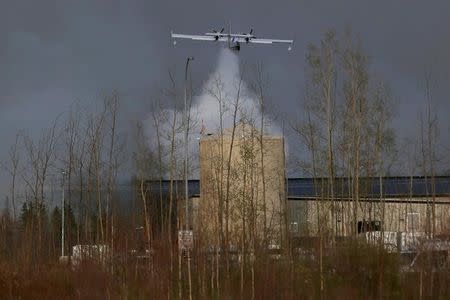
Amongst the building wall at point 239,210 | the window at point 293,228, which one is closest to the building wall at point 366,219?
the window at point 293,228

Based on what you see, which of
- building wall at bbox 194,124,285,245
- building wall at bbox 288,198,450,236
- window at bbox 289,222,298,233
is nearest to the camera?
building wall at bbox 288,198,450,236

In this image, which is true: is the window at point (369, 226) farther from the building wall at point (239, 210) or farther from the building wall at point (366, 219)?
the building wall at point (239, 210)

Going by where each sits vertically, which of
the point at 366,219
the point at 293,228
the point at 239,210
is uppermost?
the point at 239,210

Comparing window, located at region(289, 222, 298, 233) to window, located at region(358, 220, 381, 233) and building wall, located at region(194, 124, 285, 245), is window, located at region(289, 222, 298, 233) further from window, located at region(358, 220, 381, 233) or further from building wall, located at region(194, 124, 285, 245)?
window, located at region(358, 220, 381, 233)

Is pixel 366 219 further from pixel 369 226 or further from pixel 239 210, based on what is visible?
pixel 239 210

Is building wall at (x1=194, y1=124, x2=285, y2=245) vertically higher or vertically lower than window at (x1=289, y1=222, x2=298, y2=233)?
higher

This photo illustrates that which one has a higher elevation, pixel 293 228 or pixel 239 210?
pixel 239 210

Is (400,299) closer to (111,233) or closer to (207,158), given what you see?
(111,233)

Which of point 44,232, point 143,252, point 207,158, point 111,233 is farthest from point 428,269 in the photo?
point 207,158

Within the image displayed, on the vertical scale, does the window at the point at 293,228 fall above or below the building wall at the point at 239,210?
below

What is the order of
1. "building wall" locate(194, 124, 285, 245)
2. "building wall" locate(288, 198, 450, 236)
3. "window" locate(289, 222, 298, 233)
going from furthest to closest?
"window" locate(289, 222, 298, 233), "building wall" locate(194, 124, 285, 245), "building wall" locate(288, 198, 450, 236)

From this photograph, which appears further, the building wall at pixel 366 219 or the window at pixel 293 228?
the window at pixel 293 228

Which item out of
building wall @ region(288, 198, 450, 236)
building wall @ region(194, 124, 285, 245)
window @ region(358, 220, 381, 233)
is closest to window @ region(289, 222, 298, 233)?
building wall @ region(288, 198, 450, 236)

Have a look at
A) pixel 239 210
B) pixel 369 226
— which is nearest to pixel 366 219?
pixel 369 226
